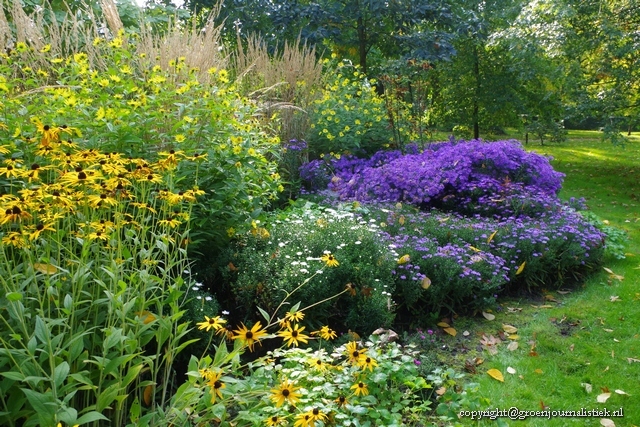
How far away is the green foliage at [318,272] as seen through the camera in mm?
3203

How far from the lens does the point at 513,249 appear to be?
4.33 meters

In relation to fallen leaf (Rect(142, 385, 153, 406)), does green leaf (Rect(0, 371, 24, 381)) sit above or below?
above

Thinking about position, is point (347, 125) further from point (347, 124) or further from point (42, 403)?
point (42, 403)

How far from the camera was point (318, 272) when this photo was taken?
2908 millimetres

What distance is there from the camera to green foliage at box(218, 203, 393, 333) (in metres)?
3.20

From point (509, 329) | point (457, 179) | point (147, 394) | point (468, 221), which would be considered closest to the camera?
point (147, 394)

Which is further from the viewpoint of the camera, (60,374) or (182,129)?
(182,129)

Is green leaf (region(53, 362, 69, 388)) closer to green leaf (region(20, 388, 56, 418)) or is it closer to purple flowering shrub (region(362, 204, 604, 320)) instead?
green leaf (region(20, 388, 56, 418))

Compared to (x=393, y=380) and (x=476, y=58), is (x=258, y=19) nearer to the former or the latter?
(x=476, y=58)

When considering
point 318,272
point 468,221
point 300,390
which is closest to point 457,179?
point 468,221

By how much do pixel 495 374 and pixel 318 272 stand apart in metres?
1.13

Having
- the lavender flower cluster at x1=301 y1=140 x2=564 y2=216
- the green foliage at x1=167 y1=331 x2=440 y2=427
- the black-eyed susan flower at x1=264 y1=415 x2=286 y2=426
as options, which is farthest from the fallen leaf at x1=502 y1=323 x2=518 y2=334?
the black-eyed susan flower at x1=264 y1=415 x2=286 y2=426

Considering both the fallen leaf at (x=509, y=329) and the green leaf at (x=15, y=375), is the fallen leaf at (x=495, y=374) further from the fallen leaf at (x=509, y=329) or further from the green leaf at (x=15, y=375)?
the green leaf at (x=15, y=375)

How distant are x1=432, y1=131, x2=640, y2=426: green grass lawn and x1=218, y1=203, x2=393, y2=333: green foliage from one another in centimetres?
61
